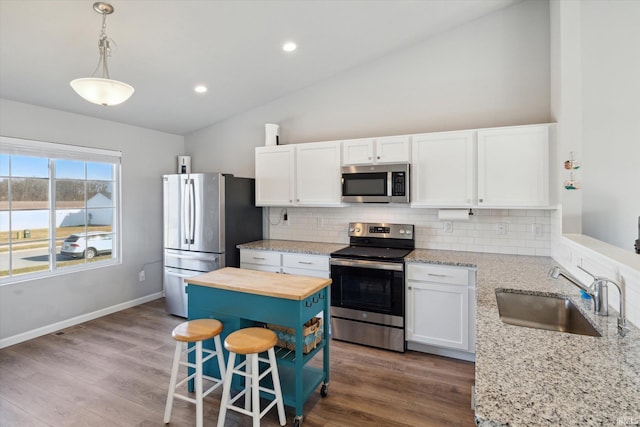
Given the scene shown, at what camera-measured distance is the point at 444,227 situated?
3.62 m

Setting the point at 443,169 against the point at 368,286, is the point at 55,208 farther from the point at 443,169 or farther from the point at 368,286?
the point at 443,169

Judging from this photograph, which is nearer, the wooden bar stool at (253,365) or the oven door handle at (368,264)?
the wooden bar stool at (253,365)

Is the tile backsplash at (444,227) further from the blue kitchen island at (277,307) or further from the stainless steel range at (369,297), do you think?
the blue kitchen island at (277,307)

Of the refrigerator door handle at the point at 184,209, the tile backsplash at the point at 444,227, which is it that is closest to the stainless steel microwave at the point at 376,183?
the tile backsplash at the point at 444,227

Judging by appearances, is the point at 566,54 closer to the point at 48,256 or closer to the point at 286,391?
the point at 286,391

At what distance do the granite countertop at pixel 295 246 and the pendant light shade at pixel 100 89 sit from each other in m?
2.17

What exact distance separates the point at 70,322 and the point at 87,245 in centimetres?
89

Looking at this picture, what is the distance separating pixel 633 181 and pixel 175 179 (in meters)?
4.63

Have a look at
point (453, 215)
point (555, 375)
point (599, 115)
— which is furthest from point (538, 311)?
point (599, 115)

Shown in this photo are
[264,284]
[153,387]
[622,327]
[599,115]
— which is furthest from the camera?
[599,115]

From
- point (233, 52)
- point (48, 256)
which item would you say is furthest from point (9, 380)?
point (233, 52)

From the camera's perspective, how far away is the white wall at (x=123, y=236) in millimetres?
3490

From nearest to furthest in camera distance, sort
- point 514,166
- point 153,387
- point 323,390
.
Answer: point 323,390 < point 153,387 < point 514,166

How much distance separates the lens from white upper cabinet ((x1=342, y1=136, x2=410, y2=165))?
3.45m
